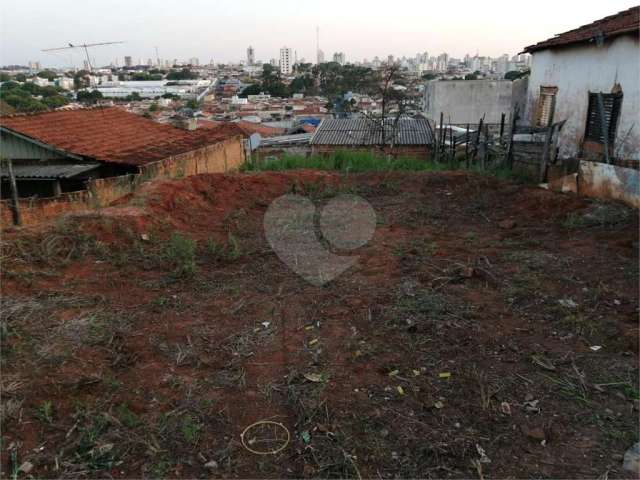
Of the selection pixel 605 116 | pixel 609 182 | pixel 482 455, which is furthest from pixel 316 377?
pixel 605 116

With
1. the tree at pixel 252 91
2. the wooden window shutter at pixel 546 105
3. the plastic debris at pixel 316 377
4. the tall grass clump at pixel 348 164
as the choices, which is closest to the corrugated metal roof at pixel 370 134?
the tall grass clump at pixel 348 164

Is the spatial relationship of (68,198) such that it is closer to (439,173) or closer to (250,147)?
(439,173)

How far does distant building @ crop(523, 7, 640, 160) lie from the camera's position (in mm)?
10445

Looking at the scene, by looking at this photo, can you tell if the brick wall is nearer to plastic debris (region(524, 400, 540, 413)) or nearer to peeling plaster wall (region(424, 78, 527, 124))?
plastic debris (region(524, 400, 540, 413))

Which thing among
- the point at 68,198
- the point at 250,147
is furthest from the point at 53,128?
the point at 250,147

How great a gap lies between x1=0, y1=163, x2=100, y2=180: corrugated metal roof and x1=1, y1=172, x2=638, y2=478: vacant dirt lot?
3882 mm

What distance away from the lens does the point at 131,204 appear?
26.8 ft

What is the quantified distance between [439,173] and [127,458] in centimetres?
998

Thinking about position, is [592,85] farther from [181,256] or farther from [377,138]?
[181,256]

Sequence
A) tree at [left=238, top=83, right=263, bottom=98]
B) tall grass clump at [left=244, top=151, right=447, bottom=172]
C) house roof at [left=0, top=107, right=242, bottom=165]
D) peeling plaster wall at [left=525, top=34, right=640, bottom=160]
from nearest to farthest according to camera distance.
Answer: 1. peeling plaster wall at [left=525, top=34, right=640, bottom=160]
2. house roof at [left=0, top=107, right=242, bottom=165]
3. tall grass clump at [left=244, top=151, right=447, bottom=172]
4. tree at [left=238, top=83, right=263, bottom=98]

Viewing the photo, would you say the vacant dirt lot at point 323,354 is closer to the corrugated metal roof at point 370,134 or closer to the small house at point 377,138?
the small house at point 377,138

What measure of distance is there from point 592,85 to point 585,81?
0.38 meters

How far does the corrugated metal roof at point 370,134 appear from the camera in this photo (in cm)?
1786

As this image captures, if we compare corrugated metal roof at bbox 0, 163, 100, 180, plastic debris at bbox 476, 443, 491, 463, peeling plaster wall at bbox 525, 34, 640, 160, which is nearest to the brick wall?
corrugated metal roof at bbox 0, 163, 100, 180
